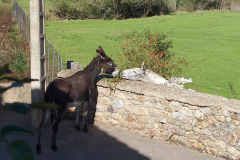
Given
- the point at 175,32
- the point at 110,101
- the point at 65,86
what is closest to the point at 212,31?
the point at 175,32

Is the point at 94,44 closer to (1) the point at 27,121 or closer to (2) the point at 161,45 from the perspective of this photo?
(2) the point at 161,45

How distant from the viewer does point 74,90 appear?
26.0 feet

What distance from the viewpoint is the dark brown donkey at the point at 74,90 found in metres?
7.37

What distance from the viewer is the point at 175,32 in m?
23.3

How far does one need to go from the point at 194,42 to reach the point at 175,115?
1350cm

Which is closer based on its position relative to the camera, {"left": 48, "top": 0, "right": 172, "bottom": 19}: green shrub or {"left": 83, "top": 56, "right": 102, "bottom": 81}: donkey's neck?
{"left": 83, "top": 56, "right": 102, "bottom": 81}: donkey's neck

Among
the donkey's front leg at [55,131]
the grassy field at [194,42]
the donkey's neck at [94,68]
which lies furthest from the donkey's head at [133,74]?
the grassy field at [194,42]

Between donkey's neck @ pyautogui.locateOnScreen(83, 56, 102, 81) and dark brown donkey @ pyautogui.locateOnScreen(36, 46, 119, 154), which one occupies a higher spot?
donkey's neck @ pyautogui.locateOnScreen(83, 56, 102, 81)

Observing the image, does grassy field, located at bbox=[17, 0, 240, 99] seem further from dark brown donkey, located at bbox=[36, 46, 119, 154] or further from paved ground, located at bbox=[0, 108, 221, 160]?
dark brown donkey, located at bbox=[36, 46, 119, 154]

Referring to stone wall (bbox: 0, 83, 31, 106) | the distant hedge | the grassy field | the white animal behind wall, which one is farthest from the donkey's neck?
the distant hedge

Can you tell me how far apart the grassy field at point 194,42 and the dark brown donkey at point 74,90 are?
13.6ft

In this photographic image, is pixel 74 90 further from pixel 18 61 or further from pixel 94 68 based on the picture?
pixel 18 61

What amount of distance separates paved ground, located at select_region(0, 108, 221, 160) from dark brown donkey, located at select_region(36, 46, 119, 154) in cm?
28

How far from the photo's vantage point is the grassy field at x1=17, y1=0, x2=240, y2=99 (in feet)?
44.9
